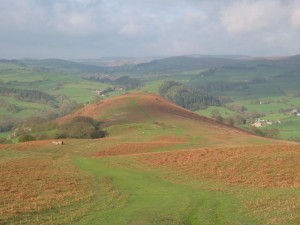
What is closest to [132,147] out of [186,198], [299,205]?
[186,198]

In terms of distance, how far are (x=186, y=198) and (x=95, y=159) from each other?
74.1 feet

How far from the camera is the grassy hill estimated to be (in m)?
27.6

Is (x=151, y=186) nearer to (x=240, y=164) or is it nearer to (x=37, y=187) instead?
(x=37, y=187)

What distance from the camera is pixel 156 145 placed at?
70812 mm

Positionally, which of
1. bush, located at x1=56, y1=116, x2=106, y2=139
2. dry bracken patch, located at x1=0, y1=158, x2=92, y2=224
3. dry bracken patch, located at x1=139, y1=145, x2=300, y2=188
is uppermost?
dry bracken patch, located at x1=0, y1=158, x2=92, y2=224

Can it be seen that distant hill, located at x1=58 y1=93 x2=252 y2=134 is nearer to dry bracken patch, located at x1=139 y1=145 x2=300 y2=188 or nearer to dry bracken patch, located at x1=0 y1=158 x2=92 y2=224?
dry bracken patch, located at x1=139 y1=145 x2=300 y2=188

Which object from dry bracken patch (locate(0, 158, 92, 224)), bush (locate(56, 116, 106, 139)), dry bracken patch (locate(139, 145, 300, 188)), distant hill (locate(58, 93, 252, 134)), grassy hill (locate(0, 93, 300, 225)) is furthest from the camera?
distant hill (locate(58, 93, 252, 134))

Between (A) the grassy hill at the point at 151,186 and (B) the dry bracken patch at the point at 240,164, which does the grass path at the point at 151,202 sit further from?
(B) the dry bracken patch at the point at 240,164

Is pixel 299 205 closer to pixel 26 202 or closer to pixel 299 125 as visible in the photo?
pixel 26 202

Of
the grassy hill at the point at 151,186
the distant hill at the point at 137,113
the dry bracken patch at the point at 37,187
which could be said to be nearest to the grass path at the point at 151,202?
the grassy hill at the point at 151,186

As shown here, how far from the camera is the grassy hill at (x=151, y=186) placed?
27.6 metres

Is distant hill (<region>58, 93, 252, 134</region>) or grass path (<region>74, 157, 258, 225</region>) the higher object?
grass path (<region>74, 157, 258, 225</region>)

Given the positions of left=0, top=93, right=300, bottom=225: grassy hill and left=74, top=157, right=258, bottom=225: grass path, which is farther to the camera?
left=0, top=93, right=300, bottom=225: grassy hill

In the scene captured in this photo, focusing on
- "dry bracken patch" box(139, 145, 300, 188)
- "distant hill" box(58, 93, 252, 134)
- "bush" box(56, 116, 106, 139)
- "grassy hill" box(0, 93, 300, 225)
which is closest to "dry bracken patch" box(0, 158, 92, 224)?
"grassy hill" box(0, 93, 300, 225)
